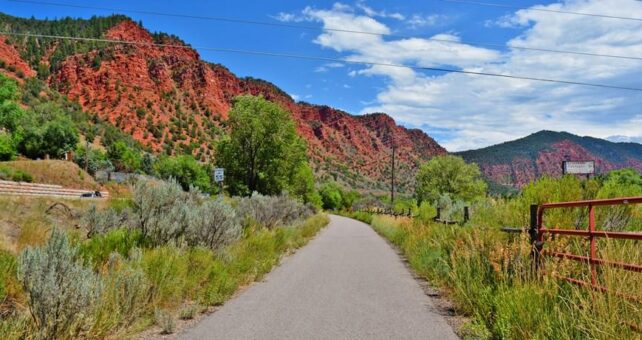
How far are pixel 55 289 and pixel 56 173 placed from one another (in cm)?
4530

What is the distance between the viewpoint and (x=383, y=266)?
581 inches

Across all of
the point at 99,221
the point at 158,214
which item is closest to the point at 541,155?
the point at 99,221

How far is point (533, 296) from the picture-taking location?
6086 millimetres

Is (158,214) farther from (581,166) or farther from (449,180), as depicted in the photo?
(449,180)

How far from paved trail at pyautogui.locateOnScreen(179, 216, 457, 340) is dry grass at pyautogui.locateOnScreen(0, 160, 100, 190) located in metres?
37.9

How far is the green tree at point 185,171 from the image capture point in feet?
272

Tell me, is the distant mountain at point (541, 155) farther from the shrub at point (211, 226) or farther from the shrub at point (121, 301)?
the shrub at point (121, 301)

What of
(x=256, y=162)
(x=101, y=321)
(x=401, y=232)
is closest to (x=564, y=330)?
(x=101, y=321)

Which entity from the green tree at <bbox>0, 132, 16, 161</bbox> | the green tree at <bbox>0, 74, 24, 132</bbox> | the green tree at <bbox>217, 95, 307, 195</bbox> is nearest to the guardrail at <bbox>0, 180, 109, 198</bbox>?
the green tree at <bbox>217, 95, 307, 195</bbox>

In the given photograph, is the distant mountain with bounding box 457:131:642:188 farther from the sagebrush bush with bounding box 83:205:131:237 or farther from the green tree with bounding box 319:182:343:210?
the sagebrush bush with bounding box 83:205:131:237

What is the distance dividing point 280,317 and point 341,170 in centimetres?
14737

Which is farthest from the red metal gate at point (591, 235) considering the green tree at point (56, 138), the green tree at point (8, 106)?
the green tree at point (56, 138)

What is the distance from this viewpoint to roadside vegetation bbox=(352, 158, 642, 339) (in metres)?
4.72

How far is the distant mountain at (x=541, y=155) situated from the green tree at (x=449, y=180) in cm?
4755
